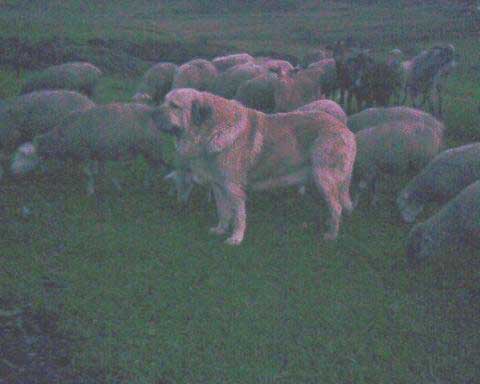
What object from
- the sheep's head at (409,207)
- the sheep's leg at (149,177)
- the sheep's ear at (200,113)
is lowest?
the sheep's leg at (149,177)

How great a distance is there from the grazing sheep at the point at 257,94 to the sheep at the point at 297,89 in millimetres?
225

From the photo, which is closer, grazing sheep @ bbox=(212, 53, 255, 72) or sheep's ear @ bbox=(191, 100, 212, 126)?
sheep's ear @ bbox=(191, 100, 212, 126)

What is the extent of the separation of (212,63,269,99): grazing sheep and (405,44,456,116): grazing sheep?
4729mm

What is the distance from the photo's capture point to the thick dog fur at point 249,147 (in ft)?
24.7

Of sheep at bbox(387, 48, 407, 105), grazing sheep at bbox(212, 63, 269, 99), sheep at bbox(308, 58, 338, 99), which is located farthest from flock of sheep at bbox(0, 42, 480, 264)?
sheep at bbox(387, 48, 407, 105)

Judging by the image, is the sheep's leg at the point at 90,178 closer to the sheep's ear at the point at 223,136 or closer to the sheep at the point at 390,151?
the sheep's ear at the point at 223,136

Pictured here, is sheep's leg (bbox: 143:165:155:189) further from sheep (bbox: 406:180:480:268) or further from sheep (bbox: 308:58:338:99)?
sheep (bbox: 308:58:338:99)

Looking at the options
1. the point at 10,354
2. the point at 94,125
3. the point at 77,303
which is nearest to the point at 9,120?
the point at 94,125

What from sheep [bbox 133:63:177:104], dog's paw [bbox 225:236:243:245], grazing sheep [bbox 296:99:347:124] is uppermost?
grazing sheep [bbox 296:99:347:124]

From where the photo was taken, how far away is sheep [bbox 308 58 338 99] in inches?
597

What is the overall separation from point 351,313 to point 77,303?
2595mm

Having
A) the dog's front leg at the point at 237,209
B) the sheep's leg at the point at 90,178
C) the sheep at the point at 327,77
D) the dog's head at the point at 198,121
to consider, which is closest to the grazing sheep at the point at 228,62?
the sheep at the point at 327,77

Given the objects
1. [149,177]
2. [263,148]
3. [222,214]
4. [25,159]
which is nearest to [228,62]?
[149,177]

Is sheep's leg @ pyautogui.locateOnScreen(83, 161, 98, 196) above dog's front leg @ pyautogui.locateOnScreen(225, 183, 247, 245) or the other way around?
the other way around
